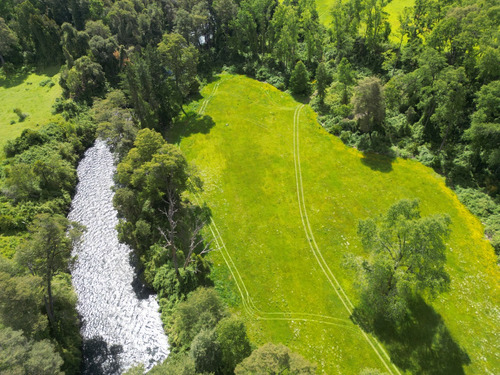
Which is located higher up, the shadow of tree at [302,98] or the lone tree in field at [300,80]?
the lone tree in field at [300,80]

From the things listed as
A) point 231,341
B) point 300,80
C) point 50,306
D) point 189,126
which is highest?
point 300,80

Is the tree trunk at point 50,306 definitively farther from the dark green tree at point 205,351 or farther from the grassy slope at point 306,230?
the grassy slope at point 306,230

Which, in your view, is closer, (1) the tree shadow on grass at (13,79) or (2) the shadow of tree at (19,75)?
(1) the tree shadow on grass at (13,79)

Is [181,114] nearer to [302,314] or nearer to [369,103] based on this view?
[369,103]

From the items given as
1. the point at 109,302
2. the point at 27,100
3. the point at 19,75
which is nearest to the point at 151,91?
the point at 27,100

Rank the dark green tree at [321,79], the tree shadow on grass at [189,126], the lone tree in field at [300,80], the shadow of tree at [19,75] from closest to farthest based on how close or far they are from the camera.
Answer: the dark green tree at [321,79], the tree shadow on grass at [189,126], the lone tree in field at [300,80], the shadow of tree at [19,75]

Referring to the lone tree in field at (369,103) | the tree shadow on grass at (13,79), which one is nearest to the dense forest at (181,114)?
the lone tree in field at (369,103)
